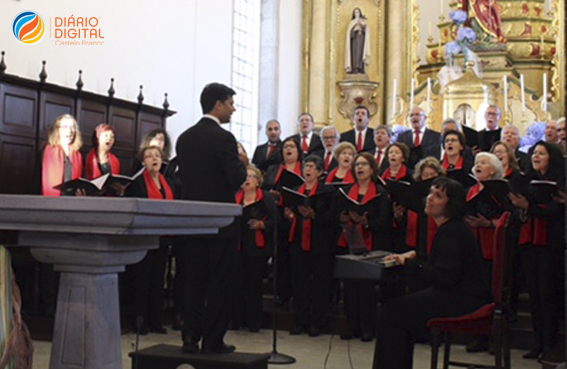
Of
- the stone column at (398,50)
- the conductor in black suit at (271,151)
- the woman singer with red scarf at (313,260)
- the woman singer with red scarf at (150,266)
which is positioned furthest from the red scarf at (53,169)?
the stone column at (398,50)

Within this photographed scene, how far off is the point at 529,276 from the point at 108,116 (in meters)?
5.13

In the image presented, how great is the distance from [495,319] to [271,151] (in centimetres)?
447

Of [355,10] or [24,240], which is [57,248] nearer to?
[24,240]

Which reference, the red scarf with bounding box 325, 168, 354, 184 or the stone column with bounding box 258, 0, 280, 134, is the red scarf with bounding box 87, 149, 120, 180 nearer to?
the red scarf with bounding box 325, 168, 354, 184

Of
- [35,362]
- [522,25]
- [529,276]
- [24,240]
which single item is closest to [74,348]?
[24,240]

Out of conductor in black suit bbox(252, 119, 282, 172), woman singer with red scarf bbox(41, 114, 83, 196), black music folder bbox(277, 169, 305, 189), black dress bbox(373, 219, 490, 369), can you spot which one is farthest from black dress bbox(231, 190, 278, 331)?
black dress bbox(373, 219, 490, 369)

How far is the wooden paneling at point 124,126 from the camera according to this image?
915 cm

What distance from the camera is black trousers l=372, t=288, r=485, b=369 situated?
4305 millimetres

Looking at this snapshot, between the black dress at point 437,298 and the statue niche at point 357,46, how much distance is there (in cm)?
1056

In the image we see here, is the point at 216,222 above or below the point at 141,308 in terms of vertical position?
above

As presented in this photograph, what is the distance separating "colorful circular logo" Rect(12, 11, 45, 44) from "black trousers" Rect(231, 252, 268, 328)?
323 cm

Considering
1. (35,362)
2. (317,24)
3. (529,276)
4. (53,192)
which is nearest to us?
(35,362)

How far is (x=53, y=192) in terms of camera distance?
22.1 feet

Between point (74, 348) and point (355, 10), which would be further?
point (355, 10)
